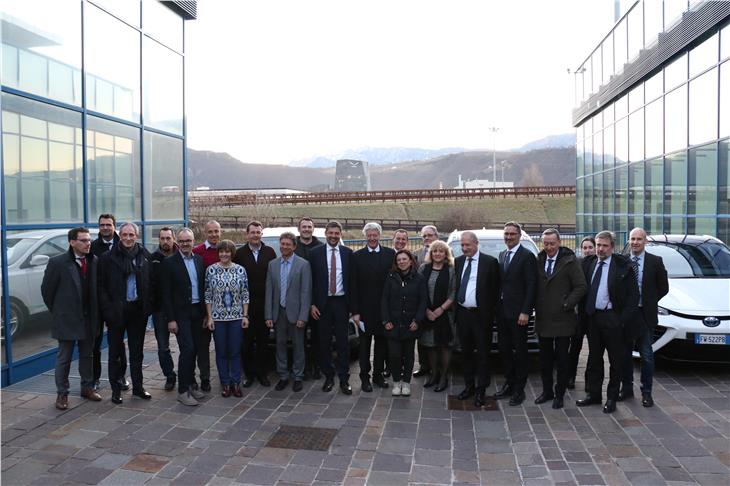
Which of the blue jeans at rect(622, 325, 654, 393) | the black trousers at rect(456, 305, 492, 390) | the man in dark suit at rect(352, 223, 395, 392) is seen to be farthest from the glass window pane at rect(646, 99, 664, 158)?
the man in dark suit at rect(352, 223, 395, 392)

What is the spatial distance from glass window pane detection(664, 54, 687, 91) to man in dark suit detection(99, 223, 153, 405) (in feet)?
46.0

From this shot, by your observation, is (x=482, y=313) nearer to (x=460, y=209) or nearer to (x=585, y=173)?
(x=585, y=173)

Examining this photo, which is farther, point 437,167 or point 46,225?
point 437,167

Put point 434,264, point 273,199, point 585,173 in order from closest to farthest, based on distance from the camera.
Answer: point 434,264
point 585,173
point 273,199

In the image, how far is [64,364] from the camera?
5879 millimetres

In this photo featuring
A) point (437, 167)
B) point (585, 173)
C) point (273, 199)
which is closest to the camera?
point (585, 173)

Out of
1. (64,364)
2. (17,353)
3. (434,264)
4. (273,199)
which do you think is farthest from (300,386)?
(273,199)

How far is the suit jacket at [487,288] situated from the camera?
5.99 metres

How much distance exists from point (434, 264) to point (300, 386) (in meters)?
2.10

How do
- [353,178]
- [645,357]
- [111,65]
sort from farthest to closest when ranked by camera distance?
[353,178]
[111,65]
[645,357]

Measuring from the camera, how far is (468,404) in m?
6.00

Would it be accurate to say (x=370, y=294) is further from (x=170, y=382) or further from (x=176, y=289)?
(x=170, y=382)

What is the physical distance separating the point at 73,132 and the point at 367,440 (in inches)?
240

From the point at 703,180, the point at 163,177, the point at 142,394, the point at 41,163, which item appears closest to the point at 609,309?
the point at 142,394
